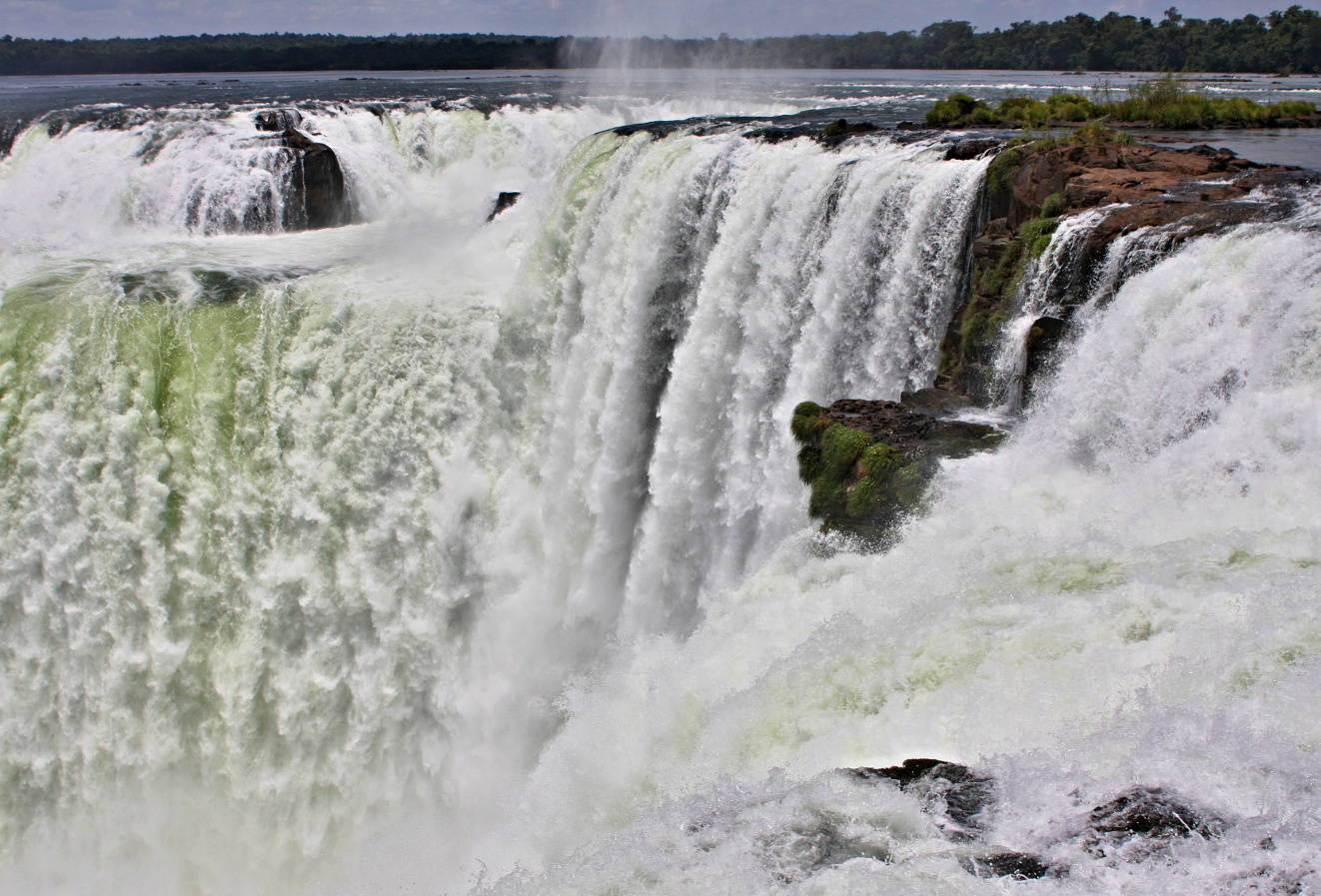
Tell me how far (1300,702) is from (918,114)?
18395 mm

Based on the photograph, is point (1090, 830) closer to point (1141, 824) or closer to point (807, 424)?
point (1141, 824)

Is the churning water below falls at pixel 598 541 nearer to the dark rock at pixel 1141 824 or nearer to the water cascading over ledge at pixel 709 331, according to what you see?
the water cascading over ledge at pixel 709 331

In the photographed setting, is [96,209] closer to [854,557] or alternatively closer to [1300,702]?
[854,557]

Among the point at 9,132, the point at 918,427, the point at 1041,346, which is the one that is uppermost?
the point at 9,132

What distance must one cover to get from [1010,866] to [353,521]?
28.3ft

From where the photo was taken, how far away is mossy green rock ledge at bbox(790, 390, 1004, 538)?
246 inches

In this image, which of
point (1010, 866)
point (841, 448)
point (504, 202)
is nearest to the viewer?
point (1010, 866)

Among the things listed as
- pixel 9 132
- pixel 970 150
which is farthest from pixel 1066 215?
pixel 9 132

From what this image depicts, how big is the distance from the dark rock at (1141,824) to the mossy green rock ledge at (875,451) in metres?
2.83

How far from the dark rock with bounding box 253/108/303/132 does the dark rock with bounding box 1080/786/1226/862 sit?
2102 cm

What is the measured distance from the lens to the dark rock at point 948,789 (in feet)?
11.5

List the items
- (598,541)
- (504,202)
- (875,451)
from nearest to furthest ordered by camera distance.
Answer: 1. (875,451)
2. (598,541)
3. (504,202)

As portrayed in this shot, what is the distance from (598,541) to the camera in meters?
10.5

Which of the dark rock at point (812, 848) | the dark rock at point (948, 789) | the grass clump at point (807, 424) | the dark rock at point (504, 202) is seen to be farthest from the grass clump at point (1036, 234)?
the dark rock at point (504, 202)
